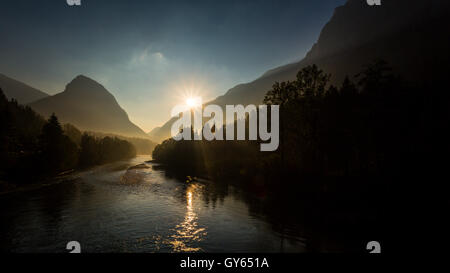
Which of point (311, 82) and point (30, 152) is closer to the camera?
point (311, 82)

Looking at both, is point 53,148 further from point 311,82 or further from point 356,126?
point 356,126

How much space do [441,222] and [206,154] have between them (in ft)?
300

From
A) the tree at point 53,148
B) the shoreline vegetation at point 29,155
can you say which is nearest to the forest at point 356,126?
the shoreline vegetation at point 29,155

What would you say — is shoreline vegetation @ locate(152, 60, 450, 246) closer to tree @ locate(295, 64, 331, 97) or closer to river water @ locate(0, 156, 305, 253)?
tree @ locate(295, 64, 331, 97)

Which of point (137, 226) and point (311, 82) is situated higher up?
point (311, 82)

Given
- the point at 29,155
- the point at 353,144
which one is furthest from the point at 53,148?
the point at 353,144

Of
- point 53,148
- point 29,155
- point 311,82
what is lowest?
point 29,155

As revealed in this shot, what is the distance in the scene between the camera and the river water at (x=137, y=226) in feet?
57.7

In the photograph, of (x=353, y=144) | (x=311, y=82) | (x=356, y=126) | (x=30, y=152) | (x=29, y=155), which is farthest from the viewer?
(x=30, y=152)

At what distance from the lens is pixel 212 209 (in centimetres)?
2950

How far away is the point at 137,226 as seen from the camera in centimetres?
2220

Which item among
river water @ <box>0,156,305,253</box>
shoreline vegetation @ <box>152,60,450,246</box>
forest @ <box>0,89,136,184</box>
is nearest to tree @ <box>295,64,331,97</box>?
shoreline vegetation @ <box>152,60,450,246</box>

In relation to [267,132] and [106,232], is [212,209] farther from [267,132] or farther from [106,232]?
[267,132]
